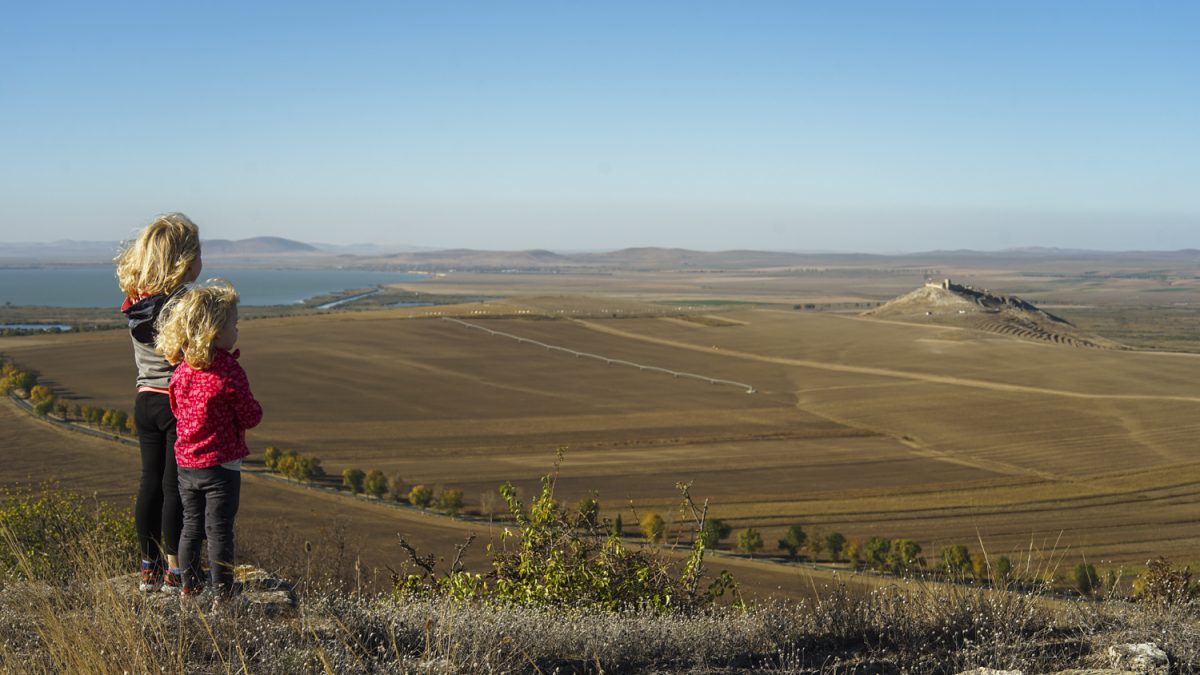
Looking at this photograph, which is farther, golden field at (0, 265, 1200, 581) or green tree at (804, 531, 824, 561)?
golden field at (0, 265, 1200, 581)

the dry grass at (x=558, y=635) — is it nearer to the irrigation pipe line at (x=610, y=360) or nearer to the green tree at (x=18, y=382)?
the green tree at (x=18, y=382)

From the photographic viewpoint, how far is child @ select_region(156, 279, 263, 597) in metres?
4.76

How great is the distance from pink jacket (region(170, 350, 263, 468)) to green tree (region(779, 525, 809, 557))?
20.8m

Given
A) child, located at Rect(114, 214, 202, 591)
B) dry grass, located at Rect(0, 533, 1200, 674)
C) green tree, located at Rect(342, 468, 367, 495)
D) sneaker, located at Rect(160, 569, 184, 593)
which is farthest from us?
green tree, located at Rect(342, 468, 367, 495)

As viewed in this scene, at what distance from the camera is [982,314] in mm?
82438

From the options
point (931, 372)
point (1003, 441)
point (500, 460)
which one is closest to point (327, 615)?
point (500, 460)

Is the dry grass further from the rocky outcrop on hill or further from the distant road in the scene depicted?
the distant road

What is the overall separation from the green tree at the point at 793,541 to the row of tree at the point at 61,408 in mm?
25742

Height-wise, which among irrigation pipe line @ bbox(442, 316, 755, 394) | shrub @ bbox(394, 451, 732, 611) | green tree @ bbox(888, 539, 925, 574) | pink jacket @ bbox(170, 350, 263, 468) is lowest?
green tree @ bbox(888, 539, 925, 574)

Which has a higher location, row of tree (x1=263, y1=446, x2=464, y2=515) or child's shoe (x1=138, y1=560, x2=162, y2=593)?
child's shoe (x1=138, y1=560, x2=162, y2=593)

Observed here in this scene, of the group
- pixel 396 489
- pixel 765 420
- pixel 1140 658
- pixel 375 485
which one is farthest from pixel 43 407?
pixel 1140 658

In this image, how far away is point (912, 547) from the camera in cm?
2191

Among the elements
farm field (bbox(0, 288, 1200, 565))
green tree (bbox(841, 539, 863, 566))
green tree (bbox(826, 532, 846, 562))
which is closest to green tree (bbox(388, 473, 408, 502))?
farm field (bbox(0, 288, 1200, 565))

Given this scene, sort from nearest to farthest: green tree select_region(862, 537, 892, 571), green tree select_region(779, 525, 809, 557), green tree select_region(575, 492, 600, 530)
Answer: green tree select_region(575, 492, 600, 530) → green tree select_region(862, 537, 892, 571) → green tree select_region(779, 525, 809, 557)
